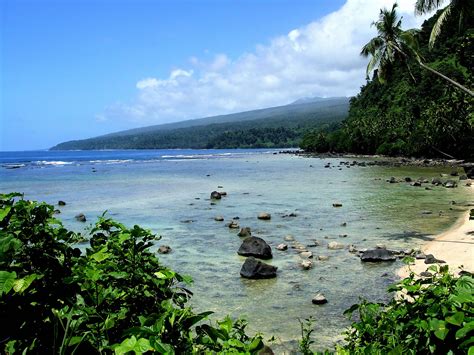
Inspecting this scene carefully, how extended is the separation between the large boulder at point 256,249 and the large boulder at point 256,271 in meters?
1.99

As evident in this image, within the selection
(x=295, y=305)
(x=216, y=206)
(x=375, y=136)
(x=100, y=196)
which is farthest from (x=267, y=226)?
(x=375, y=136)

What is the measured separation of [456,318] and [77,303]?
107 inches

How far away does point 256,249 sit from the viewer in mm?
15516

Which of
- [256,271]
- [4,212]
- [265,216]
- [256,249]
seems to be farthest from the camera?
[265,216]

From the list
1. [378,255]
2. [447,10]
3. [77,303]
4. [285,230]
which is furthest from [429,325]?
[447,10]

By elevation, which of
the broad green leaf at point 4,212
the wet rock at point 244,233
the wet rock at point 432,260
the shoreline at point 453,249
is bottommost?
the shoreline at point 453,249

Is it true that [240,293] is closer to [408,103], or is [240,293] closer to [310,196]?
[310,196]

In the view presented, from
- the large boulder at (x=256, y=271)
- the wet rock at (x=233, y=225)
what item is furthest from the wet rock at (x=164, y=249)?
the wet rock at (x=233, y=225)

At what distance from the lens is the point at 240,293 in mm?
11742

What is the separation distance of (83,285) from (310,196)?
30576 mm

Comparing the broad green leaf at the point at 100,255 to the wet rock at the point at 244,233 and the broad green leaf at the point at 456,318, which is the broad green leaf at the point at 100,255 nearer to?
the broad green leaf at the point at 456,318

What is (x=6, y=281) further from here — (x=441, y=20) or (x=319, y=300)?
(x=441, y=20)

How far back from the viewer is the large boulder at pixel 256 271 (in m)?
12.9

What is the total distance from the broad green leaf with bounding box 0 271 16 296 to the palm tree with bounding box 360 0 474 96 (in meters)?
27.8
